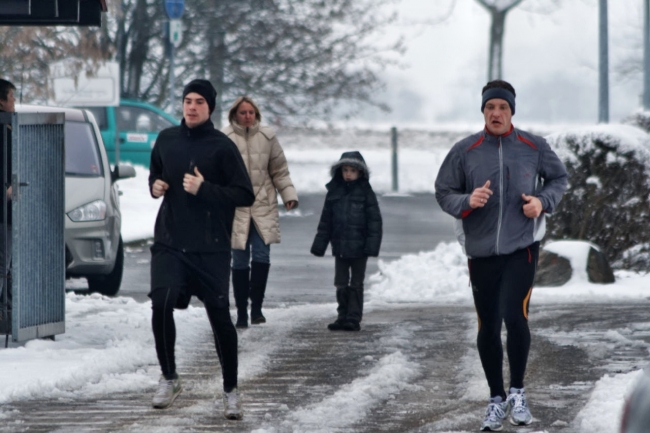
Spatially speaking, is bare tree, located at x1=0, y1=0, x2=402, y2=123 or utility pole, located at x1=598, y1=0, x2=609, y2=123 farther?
bare tree, located at x1=0, y1=0, x2=402, y2=123

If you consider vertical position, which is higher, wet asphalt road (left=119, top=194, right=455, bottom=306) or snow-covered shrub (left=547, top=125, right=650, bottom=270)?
snow-covered shrub (left=547, top=125, right=650, bottom=270)

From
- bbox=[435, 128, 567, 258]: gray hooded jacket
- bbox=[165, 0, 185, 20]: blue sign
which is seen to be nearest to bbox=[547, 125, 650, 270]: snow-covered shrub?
bbox=[435, 128, 567, 258]: gray hooded jacket

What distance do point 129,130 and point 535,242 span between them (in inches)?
781

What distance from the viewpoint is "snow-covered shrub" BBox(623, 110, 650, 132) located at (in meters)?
14.9

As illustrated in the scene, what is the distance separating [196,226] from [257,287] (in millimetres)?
3495

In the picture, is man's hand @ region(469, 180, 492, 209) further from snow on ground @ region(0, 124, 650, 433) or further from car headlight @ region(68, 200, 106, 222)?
car headlight @ region(68, 200, 106, 222)

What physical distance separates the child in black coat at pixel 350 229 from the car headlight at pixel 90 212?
267 cm

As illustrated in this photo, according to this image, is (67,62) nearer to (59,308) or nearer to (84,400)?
(59,308)

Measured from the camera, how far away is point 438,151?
3788 centimetres

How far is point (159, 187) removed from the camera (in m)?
6.76

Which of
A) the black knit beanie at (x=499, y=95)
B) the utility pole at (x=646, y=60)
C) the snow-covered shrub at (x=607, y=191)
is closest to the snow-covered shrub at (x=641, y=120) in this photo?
the snow-covered shrub at (x=607, y=191)

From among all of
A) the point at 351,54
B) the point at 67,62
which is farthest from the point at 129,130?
the point at 351,54

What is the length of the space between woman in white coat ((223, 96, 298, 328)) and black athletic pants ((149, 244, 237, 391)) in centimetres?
307

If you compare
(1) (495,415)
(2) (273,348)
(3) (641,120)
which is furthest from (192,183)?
(3) (641,120)
